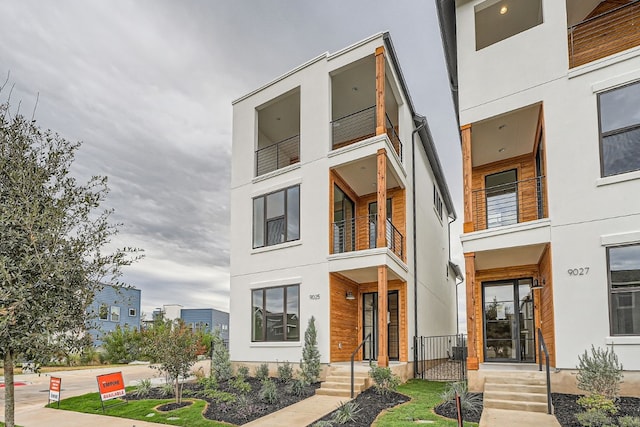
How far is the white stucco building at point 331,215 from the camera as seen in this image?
1320 cm

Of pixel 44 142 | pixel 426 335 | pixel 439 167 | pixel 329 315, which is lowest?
pixel 426 335

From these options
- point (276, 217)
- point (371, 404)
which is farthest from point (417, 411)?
point (276, 217)

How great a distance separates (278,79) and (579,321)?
11.7 m

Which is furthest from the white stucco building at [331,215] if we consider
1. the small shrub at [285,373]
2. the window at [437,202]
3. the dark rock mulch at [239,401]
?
the window at [437,202]

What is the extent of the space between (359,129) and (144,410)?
36.5 feet

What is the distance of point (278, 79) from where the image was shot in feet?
51.0

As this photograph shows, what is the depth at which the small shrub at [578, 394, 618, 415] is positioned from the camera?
7.28m

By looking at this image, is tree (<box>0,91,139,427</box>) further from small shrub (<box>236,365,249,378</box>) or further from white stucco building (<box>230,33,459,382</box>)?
small shrub (<box>236,365,249,378</box>)

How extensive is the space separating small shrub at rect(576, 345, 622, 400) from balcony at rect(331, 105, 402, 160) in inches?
352

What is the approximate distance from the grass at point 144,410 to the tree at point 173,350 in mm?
700

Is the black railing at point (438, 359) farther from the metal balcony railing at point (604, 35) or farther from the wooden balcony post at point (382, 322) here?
the metal balcony railing at point (604, 35)

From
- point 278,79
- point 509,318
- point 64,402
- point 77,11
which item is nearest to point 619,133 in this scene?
point 509,318

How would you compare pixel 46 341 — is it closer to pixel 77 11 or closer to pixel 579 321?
pixel 77 11

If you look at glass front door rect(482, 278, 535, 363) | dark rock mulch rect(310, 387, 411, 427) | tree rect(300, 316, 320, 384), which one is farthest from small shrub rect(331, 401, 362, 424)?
glass front door rect(482, 278, 535, 363)
